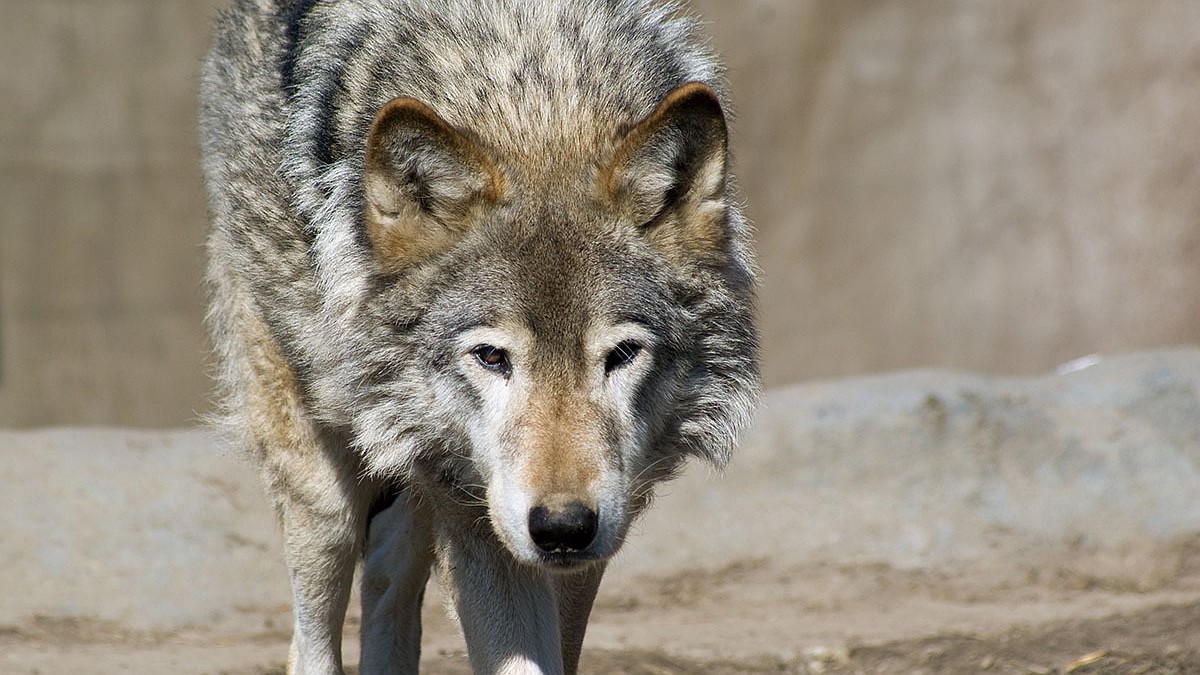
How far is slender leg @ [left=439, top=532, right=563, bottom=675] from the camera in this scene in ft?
12.4

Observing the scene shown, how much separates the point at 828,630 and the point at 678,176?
292 centimetres

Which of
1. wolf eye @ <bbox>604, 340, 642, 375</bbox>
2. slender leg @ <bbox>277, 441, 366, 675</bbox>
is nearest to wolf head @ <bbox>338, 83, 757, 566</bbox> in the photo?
wolf eye @ <bbox>604, 340, 642, 375</bbox>

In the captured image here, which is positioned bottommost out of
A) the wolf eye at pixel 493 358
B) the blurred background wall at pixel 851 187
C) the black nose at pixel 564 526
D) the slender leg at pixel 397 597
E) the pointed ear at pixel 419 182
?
the slender leg at pixel 397 597

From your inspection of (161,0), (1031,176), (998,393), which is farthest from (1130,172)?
(161,0)

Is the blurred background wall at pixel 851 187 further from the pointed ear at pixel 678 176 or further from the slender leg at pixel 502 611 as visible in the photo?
the pointed ear at pixel 678 176

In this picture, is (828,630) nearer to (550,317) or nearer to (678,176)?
(678,176)

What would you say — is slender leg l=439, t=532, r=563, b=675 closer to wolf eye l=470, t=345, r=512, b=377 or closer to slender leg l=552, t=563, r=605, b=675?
slender leg l=552, t=563, r=605, b=675

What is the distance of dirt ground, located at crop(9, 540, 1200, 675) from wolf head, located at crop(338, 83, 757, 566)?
1.98 m

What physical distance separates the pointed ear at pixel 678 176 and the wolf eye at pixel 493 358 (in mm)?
473

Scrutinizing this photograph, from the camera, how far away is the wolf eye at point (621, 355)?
11.4 ft

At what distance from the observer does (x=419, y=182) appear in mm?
3588

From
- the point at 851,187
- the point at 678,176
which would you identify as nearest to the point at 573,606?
the point at 678,176

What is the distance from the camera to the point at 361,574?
16.4 ft

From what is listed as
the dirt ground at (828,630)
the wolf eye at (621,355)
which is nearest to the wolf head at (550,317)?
the wolf eye at (621,355)
